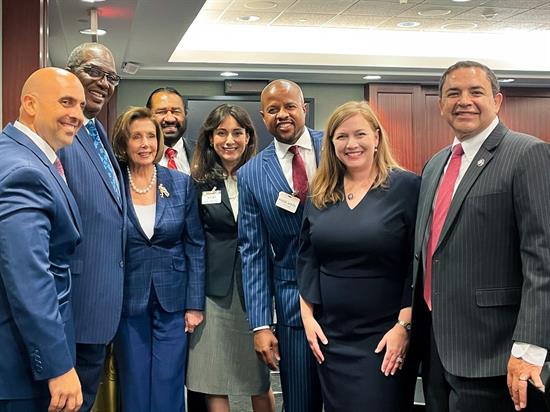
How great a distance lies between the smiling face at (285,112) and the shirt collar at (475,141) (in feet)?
2.60

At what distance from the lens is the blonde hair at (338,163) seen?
2.47m

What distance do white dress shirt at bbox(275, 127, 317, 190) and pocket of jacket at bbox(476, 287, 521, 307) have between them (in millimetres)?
959

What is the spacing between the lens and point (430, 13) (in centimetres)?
643

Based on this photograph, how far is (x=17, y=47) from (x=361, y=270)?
2.05m

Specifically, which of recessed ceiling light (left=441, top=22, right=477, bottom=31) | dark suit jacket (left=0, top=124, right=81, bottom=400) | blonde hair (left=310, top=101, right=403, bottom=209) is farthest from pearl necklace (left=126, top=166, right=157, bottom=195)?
recessed ceiling light (left=441, top=22, right=477, bottom=31)

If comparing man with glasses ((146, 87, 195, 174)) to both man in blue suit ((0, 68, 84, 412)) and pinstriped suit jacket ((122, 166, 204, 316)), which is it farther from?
man in blue suit ((0, 68, 84, 412))

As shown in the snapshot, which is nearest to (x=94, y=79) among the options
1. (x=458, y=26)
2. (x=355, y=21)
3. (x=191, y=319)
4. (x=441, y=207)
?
(x=191, y=319)

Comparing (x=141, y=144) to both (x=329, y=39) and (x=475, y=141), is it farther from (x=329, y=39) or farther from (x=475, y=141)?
(x=329, y=39)

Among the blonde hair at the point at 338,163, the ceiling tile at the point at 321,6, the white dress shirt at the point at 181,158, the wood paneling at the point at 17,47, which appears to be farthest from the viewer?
the ceiling tile at the point at 321,6

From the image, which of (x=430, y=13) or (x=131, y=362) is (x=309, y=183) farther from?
(x=430, y=13)

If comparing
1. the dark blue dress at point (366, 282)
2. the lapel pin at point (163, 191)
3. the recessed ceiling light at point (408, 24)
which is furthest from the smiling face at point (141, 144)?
the recessed ceiling light at point (408, 24)

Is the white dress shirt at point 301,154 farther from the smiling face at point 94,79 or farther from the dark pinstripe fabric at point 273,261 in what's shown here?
the smiling face at point 94,79

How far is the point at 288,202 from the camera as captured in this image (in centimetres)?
268

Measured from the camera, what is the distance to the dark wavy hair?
301cm
